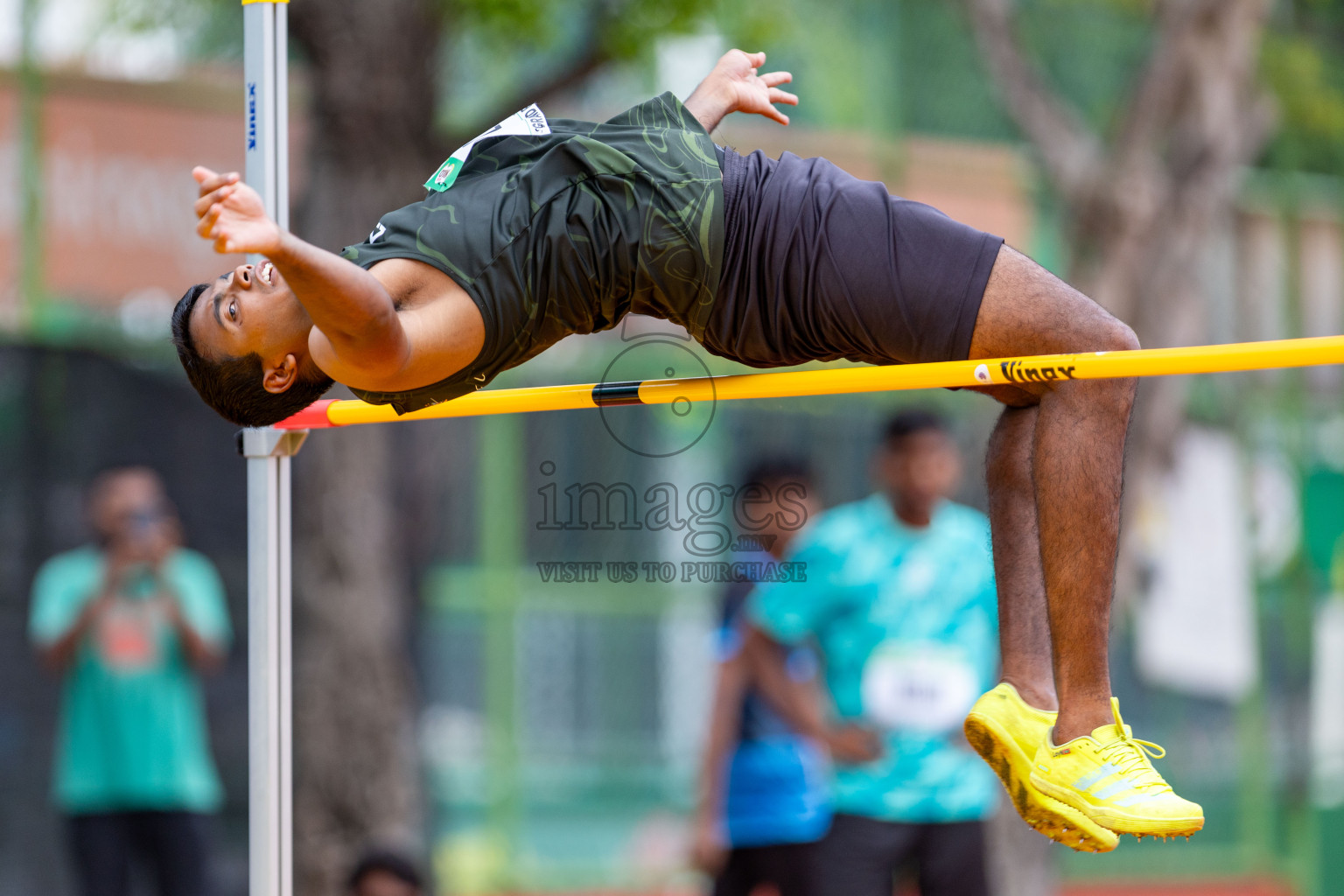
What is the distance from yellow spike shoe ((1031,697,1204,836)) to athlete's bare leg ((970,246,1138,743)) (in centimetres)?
5

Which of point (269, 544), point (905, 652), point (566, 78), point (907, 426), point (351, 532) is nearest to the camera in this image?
point (269, 544)

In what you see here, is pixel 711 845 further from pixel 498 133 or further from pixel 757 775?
pixel 498 133

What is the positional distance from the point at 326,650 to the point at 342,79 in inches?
Answer: 84.5

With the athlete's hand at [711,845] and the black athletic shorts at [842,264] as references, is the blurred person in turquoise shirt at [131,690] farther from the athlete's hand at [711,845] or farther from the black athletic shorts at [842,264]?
the black athletic shorts at [842,264]

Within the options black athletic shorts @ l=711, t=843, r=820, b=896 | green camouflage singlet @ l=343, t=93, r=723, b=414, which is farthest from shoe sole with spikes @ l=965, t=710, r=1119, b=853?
black athletic shorts @ l=711, t=843, r=820, b=896

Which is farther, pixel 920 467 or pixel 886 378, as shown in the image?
pixel 920 467

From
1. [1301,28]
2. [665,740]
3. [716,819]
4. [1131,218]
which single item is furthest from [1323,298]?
[716,819]

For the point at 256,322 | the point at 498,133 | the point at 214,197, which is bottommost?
the point at 256,322

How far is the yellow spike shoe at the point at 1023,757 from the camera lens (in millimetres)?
2848

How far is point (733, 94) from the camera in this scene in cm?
322

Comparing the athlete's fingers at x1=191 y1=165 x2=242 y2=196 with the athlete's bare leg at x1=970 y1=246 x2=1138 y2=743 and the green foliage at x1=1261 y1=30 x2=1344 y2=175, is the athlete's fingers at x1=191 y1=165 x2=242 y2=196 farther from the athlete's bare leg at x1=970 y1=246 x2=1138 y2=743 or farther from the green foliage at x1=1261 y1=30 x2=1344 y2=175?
the green foliage at x1=1261 y1=30 x2=1344 y2=175

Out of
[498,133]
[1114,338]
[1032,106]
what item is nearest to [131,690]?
[498,133]

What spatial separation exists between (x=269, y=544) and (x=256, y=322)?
82cm

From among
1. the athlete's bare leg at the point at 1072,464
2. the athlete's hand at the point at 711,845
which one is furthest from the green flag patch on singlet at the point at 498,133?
the athlete's hand at the point at 711,845
